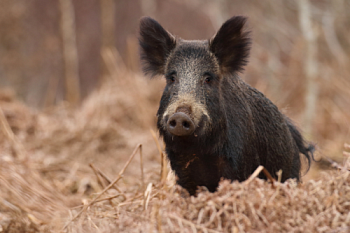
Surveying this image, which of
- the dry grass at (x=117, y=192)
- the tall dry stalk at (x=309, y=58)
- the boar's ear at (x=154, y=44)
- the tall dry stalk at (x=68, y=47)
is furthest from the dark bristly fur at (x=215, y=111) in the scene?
the tall dry stalk at (x=68, y=47)

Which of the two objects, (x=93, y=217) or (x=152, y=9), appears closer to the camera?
Result: (x=93, y=217)

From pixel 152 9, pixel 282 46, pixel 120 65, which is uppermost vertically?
pixel 152 9

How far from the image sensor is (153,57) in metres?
4.45

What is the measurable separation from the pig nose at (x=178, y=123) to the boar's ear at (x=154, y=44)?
4.13 ft

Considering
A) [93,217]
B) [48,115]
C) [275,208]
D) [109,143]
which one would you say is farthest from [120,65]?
[275,208]

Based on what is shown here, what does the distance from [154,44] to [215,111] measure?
1.19m

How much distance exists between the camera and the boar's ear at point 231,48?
4.02m

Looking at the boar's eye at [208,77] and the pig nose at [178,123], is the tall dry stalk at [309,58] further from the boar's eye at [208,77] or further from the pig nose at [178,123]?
the pig nose at [178,123]

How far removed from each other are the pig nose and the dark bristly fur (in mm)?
21

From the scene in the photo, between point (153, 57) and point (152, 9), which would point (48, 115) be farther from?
point (152, 9)

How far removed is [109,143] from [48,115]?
7.35 feet

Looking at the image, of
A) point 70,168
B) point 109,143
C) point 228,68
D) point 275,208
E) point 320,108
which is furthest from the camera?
point 320,108

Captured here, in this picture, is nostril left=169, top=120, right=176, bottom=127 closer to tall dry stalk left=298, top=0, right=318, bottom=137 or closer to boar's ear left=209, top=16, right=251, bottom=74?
boar's ear left=209, top=16, right=251, bottom=74

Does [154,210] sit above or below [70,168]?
below
